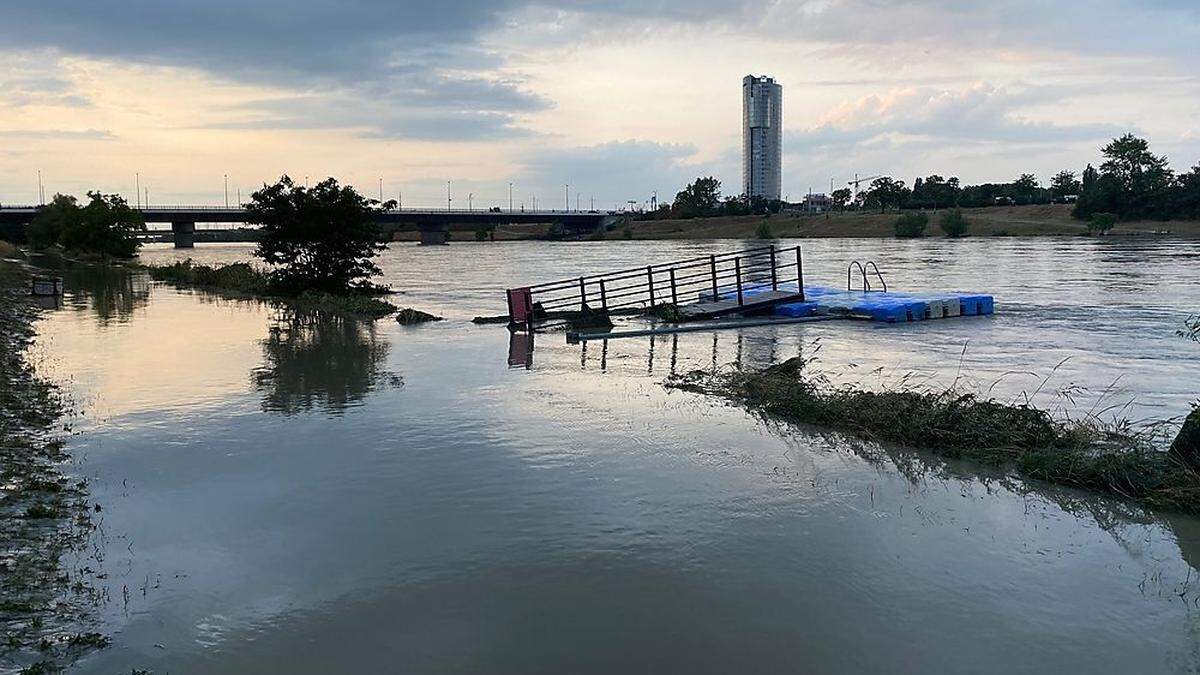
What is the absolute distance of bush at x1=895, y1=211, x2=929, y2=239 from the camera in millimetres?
120500

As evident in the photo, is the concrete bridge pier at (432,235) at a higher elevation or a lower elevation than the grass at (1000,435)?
higher

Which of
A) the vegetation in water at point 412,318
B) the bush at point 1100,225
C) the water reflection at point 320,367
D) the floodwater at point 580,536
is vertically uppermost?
the bush at point 1100,225

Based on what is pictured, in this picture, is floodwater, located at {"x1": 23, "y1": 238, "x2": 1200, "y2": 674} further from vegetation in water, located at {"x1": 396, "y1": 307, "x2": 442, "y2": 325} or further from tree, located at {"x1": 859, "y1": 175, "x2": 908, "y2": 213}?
tree, located at {"x1": 859, "y1": 175, "x2": 908, "y2": 213}

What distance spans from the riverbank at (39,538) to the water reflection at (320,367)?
3.16 meters

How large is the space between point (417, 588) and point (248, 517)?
2.52 metres

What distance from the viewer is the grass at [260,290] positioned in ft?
99.4

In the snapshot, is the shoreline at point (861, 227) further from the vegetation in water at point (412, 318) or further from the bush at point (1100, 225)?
the vegetation in water at point (412, 318)

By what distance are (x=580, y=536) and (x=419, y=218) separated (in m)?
125

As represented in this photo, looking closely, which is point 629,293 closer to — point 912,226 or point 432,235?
point 912,226

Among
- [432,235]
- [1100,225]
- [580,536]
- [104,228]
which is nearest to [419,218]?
[432,235]

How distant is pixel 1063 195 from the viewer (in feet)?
471

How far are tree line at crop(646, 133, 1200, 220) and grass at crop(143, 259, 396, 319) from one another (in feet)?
333

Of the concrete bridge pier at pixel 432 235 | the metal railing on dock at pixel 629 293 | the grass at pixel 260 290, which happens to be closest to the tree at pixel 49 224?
the grass at pixel 260 290

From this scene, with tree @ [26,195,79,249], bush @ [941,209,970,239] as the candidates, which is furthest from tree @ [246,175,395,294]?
bush @ [941,209,970,239]
